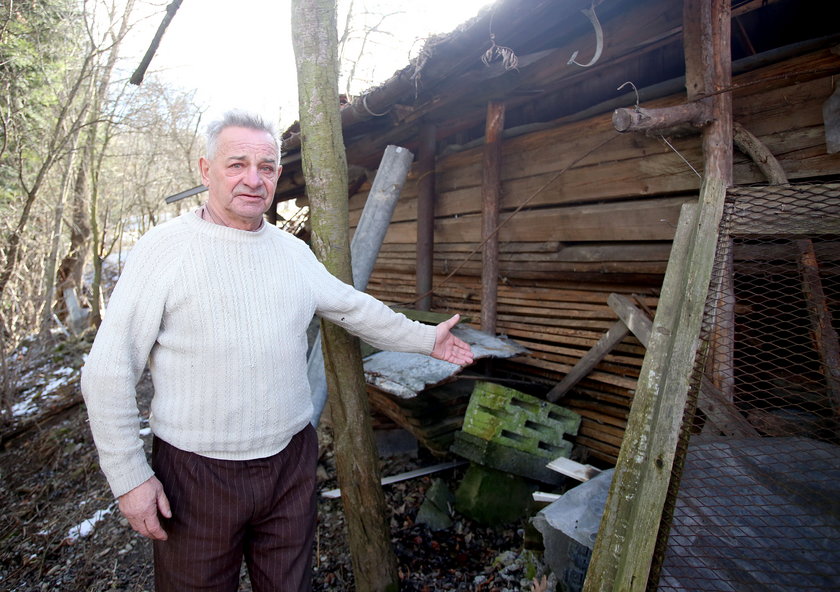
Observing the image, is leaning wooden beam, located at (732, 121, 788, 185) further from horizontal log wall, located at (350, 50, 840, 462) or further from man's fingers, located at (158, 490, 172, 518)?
man's fingers, located at (158, 490, 172, 518)

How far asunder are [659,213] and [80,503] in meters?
5.12

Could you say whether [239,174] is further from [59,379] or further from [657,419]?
[59,379]

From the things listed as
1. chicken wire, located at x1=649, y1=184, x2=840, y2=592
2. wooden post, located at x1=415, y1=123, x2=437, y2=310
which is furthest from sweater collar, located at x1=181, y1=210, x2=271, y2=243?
wooden post, located at x1=415, y1=123, x2=437, y2=310

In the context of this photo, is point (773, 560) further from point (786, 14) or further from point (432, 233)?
point (432, 233)

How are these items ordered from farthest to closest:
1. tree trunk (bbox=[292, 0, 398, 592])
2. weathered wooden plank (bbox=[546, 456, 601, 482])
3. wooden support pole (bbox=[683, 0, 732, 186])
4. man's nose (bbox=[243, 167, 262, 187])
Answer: weathered wooden plank (bbox=[546, 456, 601, 482]), wooden support pole (bbox=[683, 0, 732, 186]), tree trunk (bbox=[292, 0, 398, 592]), man's nose (bbox=[243, 167, 262, 187])

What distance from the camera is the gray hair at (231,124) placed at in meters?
1.76

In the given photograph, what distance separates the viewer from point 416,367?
3324mm

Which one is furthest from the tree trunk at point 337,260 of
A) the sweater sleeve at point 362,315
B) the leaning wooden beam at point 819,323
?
the leaning wooden beam at point 819,323

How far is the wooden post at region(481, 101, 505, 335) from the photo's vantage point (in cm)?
396

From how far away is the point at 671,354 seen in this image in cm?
154

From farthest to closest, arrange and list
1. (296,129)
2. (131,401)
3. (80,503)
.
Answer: (296,129) < (80,503) < (131,401)

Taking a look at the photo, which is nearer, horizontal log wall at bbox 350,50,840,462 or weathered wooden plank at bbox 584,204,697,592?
weathered wooden plank at bbox 584,204,697,592

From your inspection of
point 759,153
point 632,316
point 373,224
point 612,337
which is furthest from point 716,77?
point 373,224

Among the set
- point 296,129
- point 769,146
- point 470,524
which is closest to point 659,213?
point 769,146
